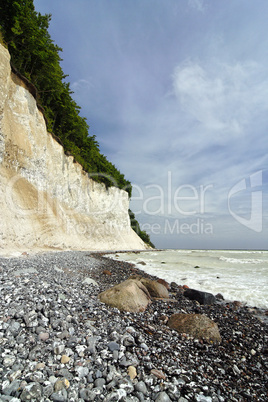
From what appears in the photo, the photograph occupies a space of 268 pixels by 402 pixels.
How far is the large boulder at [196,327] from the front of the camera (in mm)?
3453

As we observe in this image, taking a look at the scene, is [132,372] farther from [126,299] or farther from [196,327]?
[126,299]

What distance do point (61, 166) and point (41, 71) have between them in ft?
30.5

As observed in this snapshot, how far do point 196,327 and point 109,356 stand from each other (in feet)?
5.86

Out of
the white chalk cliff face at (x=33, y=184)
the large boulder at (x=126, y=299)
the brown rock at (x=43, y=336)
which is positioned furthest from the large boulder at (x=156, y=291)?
the white chalk cliff face at (x=33, y=184)

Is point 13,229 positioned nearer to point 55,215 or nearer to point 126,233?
point 55,215

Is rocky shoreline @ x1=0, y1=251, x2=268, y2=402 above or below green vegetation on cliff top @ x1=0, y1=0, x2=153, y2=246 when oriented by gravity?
below

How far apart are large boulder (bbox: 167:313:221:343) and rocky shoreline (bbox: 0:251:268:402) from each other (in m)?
0.12

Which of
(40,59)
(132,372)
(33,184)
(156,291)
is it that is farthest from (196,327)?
(40,59)

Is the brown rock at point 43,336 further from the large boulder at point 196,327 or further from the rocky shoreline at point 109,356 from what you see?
the large boulder at point 196,327

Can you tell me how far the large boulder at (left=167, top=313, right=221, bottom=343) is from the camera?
3.45 meters

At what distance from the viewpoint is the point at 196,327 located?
3561 millimetres

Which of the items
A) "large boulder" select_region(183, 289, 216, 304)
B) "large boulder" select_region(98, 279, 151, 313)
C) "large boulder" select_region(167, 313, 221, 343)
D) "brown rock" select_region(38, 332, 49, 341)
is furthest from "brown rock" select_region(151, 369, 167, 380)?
"large boulder" select_region(183, 289, 216, 304)

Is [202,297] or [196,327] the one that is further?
[202,297]

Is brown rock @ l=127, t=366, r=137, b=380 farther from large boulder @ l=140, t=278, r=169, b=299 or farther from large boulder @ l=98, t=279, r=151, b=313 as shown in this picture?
large boulder @ l=140, t=278, r=169, b=299
